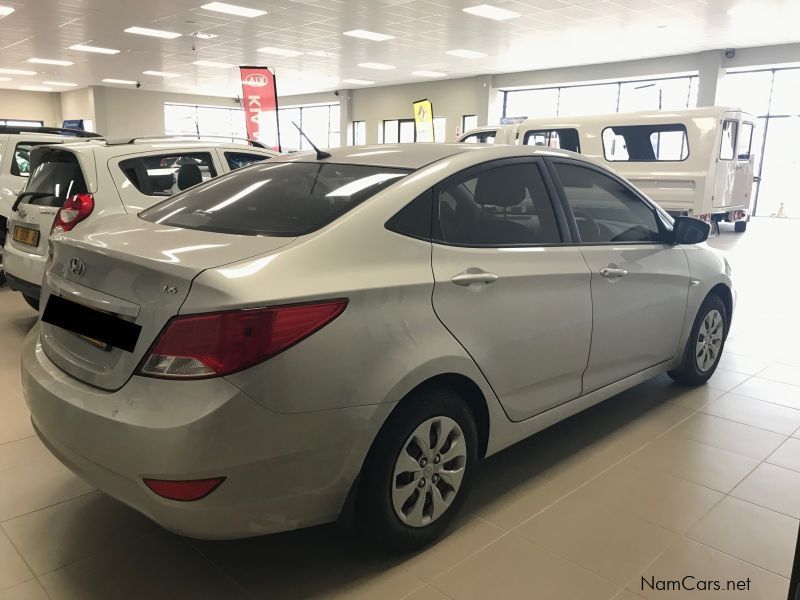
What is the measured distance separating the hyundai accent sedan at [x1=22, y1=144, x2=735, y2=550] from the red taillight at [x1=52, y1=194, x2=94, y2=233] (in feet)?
6.07

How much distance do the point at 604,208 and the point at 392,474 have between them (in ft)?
5.76

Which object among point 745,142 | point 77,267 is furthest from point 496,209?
point 745,142

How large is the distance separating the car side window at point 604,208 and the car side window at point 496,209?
0.20 m

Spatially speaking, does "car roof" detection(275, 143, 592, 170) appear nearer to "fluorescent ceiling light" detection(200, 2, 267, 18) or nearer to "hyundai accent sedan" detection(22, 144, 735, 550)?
"hyundai accent sedan" detection(22, 144, 735, 550)

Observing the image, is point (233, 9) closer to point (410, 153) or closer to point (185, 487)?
point (410, 153)

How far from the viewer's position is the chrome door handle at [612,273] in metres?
2.76

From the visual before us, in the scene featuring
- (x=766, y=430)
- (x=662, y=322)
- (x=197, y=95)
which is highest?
(x=197, y=95)

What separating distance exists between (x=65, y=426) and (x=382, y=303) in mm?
984

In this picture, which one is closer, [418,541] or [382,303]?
[382,303]

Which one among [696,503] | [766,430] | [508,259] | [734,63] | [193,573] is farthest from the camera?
[734,63]

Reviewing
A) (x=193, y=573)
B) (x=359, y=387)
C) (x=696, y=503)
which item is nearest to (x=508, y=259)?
(x=359, y=387)

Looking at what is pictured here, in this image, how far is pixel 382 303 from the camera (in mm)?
1880

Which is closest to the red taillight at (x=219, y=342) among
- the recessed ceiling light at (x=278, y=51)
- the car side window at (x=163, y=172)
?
the car side window at (x=163, y=172)

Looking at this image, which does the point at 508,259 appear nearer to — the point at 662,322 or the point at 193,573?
the point at 662,322
